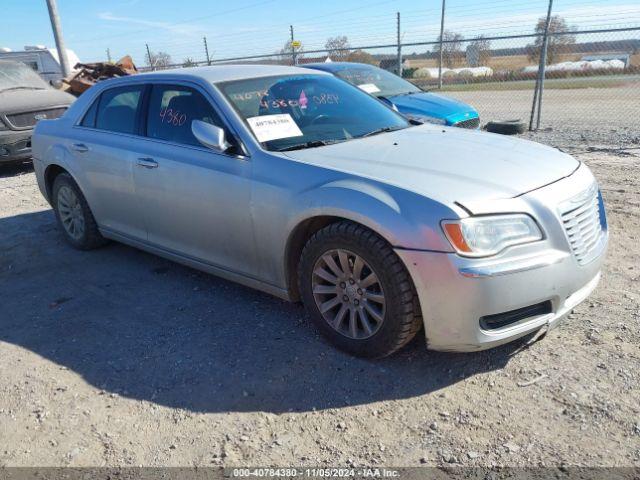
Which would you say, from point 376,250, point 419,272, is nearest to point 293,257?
point 376,250

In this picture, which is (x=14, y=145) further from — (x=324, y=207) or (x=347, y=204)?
(x=347, y=204)

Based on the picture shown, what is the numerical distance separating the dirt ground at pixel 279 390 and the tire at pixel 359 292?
18 centimetres

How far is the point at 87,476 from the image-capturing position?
8.36ft

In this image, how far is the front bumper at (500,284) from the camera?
2.70 m

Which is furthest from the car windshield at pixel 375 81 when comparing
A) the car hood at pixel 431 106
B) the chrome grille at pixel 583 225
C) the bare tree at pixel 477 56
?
the bare tree at pixel 477 56

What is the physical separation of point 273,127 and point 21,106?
759 centimetres

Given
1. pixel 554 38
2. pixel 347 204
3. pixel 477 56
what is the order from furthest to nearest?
pixel 477 56 < pixel 554 38 < pixel 347 204

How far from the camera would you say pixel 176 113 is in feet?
13.7

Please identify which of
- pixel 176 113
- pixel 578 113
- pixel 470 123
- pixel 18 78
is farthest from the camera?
pixel 578 113

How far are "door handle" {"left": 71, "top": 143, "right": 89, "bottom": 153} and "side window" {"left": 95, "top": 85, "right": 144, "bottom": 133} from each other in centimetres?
21

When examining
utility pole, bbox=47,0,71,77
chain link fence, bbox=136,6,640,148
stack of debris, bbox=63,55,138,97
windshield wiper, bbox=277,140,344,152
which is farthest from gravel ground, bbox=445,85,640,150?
utility pole, bbox=47,0,71,77

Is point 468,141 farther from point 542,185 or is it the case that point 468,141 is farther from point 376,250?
point 376,250

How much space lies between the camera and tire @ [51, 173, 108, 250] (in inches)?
205

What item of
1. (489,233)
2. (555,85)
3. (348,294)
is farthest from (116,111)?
(555,85)
